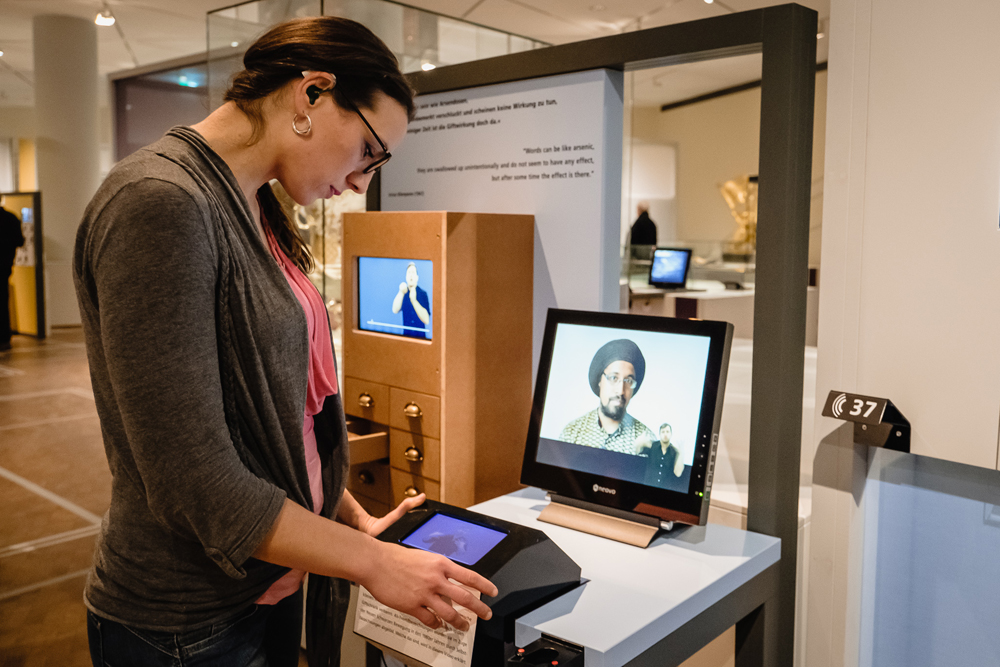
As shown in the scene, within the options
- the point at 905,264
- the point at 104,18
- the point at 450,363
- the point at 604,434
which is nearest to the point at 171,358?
the point at 604,434

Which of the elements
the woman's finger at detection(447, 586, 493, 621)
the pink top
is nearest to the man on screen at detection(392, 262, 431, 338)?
the pink top

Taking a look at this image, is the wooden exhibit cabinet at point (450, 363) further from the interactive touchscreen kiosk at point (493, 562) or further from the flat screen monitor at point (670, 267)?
the flat screen monitor at point (670, 267)

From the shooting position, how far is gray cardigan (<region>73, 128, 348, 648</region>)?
2.62 ft

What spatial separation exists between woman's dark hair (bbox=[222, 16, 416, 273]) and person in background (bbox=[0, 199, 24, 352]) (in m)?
8.91

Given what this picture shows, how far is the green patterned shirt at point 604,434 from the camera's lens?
5.07 feet

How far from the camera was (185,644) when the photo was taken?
963 mm

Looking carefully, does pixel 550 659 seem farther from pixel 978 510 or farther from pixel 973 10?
pixel 973 10

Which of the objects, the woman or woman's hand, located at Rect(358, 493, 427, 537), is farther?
woman's hand, located at Rect(358, 493, 427, 537)

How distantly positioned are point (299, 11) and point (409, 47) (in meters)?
0.84

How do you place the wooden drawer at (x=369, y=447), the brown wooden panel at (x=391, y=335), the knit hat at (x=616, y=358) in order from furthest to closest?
the wooden drawer at (x=369, y=447), the brown wooden panel at (x=391, y=335), the knit hat at (x=616, y=358)

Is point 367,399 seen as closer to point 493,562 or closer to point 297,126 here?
point 493,562

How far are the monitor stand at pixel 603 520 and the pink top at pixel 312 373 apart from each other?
598mm

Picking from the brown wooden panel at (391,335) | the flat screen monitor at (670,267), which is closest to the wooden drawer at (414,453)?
the brown wooden panel at (391,335)

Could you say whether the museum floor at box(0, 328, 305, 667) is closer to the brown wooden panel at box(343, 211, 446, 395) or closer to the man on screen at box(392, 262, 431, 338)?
the brown wooden panel at box(343, 211, 446, 395)
